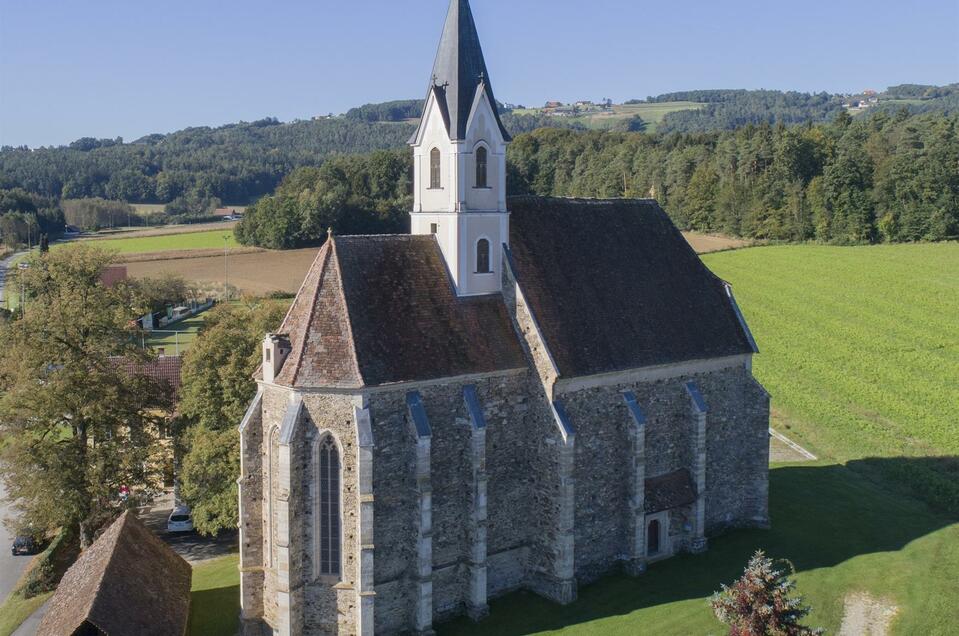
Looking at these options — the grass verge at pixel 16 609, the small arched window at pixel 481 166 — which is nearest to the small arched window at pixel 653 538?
the small arched window at pixel 481 166

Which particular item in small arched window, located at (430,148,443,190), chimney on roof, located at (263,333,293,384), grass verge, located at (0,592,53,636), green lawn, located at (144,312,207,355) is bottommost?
grass verge, located at (0,592,53,636)

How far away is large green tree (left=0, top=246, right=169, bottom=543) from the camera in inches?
1207

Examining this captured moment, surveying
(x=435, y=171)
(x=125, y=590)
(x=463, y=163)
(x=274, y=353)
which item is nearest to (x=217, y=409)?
(x=125, y=590)

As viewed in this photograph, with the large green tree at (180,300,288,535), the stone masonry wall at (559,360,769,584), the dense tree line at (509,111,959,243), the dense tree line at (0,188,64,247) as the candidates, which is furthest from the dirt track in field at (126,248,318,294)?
the stone masonry wall at (559,360,769,584)

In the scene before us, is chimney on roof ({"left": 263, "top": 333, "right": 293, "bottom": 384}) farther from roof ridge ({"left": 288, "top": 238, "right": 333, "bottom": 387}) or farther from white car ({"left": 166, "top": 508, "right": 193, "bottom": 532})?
white car ({"left": 166, "top": 508, "right": 193, "bottom": 532})

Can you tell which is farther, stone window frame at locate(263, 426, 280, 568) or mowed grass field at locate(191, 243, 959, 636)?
mowed grass field at locate(191, 243, 959, 636)

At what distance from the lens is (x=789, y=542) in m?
30.2

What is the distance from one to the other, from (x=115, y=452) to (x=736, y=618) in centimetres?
2243

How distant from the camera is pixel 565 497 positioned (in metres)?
25.8

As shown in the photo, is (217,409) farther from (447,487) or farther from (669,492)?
(669,492)

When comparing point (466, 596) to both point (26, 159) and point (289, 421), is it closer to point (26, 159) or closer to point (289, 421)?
point (289, 421)

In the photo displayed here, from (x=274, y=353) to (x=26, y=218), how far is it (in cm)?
8141

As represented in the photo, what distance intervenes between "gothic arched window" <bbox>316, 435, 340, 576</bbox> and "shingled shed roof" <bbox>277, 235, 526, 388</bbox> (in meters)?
1.88

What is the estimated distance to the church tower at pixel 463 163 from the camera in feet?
86.7
